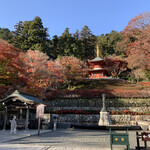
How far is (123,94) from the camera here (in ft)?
78.3

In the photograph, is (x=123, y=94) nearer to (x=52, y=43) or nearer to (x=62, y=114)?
(x=62, y=114)

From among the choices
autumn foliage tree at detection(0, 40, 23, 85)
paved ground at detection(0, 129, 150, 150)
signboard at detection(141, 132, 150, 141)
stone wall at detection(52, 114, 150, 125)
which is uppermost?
autumn foliage tree at detection(0, 40, 23, 85)

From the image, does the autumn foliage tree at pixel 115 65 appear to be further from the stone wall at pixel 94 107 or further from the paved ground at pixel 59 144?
the paved ground at pixel 59 144

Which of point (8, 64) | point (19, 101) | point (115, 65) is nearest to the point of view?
point (19, 101)

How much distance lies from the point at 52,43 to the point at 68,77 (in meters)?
23.6

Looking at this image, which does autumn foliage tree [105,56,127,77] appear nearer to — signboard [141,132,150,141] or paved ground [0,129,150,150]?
paved ground [0,129,150,150]

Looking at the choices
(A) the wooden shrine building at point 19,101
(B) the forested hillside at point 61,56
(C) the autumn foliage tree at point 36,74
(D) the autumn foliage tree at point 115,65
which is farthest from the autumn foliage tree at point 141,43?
(A) the wooden shrine building at point 19,101

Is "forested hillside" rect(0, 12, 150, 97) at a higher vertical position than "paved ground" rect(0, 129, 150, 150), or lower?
higher

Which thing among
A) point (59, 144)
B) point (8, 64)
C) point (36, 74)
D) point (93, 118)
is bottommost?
point (93, 118)

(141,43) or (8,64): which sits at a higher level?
(141,43)

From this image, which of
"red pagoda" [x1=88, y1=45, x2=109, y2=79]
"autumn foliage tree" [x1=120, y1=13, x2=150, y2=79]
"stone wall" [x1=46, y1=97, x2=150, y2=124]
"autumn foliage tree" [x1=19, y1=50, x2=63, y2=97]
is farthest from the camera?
"red pagoda" [x1=88, y1=45, x2=109, y2=79]

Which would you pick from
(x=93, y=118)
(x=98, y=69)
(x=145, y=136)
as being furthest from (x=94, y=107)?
(x=98, y=69)

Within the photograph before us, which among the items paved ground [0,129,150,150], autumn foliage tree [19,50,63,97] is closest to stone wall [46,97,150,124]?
autumn foliage tree [19,50,63,97]

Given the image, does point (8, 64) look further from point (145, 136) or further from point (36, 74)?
point (145, 136)
